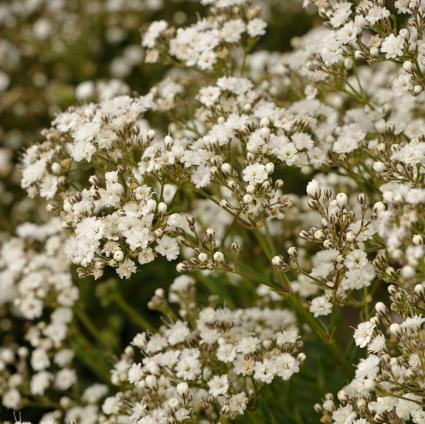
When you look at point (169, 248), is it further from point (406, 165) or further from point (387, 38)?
point (387, 38)

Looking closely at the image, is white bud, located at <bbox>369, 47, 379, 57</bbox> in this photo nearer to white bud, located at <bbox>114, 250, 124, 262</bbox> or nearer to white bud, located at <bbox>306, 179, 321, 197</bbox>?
white bud, located at <bbox>306, 179, 321, 197</bbox>

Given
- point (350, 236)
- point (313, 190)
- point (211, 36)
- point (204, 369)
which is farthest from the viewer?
point (211, 36)

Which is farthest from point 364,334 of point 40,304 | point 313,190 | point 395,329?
point 40,304

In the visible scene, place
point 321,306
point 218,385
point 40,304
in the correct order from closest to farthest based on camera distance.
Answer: point 218,385
point 321,306
point 40,304

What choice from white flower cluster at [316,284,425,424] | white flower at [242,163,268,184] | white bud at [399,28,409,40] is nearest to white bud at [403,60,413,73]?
white bud at [399,28,409,40]

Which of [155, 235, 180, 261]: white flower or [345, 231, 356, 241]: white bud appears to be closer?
[345, 231, 356, 241]: white bud

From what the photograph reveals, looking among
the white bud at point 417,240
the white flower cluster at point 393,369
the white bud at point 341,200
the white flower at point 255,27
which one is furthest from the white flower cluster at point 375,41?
the white flower cluster at point 393,369

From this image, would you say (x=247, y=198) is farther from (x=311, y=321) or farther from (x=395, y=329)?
(x=395, y=329)

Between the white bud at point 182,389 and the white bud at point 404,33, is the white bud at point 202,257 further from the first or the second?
the white bud at point 404,33
